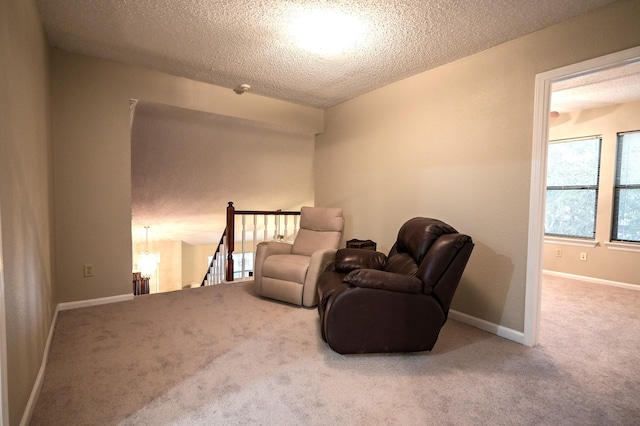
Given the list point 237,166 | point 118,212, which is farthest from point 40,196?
point 237,166

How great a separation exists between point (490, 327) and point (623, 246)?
287 cm

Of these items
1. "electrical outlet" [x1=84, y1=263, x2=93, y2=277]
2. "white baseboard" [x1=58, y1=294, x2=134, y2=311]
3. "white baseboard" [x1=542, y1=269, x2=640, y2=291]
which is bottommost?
"white baseboard" [x1=542, y1=269, x2=640, y2=291]

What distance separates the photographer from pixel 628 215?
13.1 feet

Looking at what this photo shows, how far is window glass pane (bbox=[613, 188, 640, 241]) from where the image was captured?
3926 mm

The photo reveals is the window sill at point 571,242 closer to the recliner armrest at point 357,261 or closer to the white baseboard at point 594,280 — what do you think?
the white baseboard at point 594,280

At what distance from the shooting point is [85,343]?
223 centimetres

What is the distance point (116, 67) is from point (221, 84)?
1.01 meters

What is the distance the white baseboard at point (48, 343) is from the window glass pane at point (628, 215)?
19.4ft

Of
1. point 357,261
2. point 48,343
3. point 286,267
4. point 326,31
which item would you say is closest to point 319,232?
point 286,267

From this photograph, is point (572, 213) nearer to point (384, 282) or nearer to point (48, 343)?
point (384, 282)

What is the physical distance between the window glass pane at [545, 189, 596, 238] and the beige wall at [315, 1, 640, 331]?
2863 millimetres

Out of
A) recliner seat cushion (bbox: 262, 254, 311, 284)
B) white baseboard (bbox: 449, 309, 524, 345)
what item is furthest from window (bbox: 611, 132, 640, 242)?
recliner seat cushion (bbox: 262, 254, 311, 284)

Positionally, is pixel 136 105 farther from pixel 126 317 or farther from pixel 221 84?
pixel 126 317

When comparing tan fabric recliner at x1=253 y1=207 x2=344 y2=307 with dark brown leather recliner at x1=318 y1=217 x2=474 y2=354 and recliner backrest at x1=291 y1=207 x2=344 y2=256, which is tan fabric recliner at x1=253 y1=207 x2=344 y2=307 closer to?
recliner backrest at x1=291 y1=207 x2=344 y2=256
